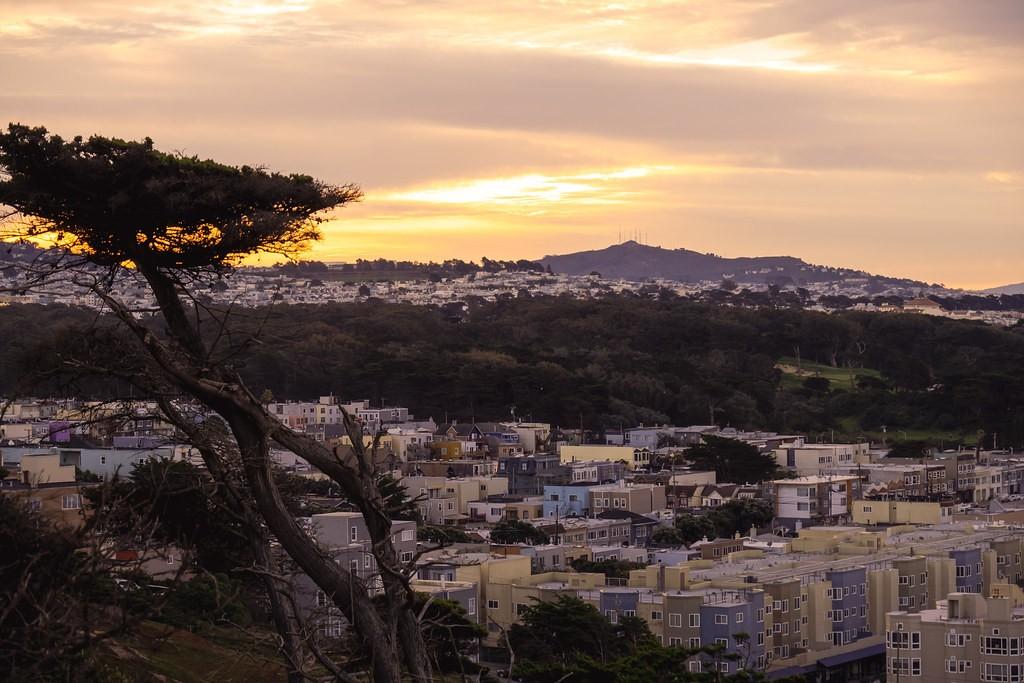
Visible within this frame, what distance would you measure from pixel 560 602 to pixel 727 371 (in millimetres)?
50026

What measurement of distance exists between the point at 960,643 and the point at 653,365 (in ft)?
165

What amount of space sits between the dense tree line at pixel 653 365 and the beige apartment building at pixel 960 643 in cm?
2873

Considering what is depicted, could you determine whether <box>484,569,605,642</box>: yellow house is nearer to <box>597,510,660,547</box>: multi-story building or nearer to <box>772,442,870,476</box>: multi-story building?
<box>597,510,660,547</box>: multi-story building

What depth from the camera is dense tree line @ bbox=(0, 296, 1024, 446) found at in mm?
62375

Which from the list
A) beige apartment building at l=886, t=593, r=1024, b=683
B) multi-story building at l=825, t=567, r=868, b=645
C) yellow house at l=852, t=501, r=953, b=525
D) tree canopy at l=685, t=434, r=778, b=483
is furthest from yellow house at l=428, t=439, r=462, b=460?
beige apartment building at l=886, t=593, r=1024, b=683

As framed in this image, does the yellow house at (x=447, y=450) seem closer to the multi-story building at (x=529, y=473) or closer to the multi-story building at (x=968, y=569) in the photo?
the multi-story building at (x=529, y=473)

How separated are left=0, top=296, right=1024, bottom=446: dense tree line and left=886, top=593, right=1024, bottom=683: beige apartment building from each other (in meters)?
28.7

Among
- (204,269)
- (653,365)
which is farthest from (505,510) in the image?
(204,269)

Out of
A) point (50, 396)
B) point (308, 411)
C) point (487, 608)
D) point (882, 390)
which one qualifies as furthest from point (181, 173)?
point (882, 390)

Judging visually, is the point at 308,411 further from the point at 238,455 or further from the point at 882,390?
the point at 238,455

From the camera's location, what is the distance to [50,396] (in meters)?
6.09

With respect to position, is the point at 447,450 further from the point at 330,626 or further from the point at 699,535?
the point at 330,626

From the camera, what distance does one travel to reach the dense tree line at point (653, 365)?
205 feet

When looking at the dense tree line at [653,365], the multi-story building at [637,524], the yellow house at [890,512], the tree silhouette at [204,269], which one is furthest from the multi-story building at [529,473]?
the tree silhouette at [204,269]
